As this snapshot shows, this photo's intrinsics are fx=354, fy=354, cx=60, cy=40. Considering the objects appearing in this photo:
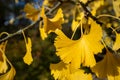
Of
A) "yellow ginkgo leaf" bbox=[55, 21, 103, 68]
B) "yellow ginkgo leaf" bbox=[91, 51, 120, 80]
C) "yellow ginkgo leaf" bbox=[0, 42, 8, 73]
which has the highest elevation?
"yellow ginkgo leaf" bbox=[55, 21, 103, 68]

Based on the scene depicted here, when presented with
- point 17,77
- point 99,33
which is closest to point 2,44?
point 99,33

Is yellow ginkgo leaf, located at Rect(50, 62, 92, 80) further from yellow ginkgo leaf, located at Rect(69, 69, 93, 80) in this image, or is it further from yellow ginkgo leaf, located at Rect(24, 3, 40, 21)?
yellow ginkgo leaf, located at Rect(24, 3, 40, 21)


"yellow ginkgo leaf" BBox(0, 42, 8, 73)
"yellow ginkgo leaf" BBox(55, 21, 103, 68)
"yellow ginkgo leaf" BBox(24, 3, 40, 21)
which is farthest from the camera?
"yellow ginkgo leaf" BBox(24, 3, 40, 21)

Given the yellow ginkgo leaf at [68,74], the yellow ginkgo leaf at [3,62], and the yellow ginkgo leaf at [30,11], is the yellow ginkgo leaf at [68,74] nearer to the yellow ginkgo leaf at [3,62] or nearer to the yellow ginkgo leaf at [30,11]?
the yellow ginkgo leaf at [3,62]

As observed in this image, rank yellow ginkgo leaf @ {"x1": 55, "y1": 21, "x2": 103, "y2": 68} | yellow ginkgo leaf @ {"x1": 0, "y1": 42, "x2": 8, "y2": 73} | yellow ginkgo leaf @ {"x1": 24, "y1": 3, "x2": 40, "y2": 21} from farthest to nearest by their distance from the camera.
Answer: yellow ginkgo leaf @ {"x1": 24, "y1": 3, "x2": 40, "y2": 21}, yellow ginkgo leaf @ {"x1": 0, "y1": 42, "x2": 8, "y2": 73}, yellow ginkgo leaf @ {"x1": 55, "y1": 21, "x2": 103, "y2": 68}

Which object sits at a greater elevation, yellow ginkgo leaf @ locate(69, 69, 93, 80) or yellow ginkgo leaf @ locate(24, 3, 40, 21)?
yellow ginkgo leaf @ locate(24, 3, 40, 21)

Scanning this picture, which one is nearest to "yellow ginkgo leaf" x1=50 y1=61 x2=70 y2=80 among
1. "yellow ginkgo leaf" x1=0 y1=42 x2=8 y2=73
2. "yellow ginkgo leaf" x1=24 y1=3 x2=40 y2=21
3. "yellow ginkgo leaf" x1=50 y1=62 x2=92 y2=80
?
"yellow ginkgo leaf" x1=50 y1=62 x2=92 y2=80

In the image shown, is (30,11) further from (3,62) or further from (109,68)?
(109,68)
